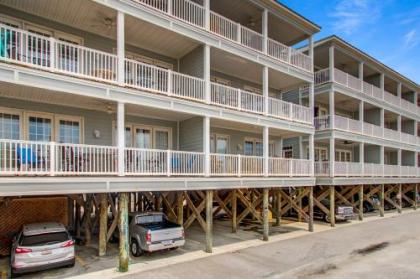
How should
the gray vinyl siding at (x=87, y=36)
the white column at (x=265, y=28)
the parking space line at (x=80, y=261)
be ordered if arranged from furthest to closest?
the white column at (x=265, y=28) < the gray vinyl siding at (x=87, y=36) < the parking space line at (x=80, y=261)

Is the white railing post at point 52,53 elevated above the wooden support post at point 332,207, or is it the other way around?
the white railing post at point 52,53

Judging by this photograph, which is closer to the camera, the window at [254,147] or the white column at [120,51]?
the white column at [120,51]

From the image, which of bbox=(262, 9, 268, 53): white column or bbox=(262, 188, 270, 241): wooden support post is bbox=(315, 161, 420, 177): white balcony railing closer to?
bbox=(262, 188, 270, 241): wooden support post

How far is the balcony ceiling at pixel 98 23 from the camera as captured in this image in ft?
38.1

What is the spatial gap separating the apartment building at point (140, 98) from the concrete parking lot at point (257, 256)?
147 centimetres

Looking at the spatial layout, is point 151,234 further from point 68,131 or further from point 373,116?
point 373,116

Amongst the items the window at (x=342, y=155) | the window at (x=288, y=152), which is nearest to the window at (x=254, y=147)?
the window at (x=288, y=152)

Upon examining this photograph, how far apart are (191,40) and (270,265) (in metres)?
10.2

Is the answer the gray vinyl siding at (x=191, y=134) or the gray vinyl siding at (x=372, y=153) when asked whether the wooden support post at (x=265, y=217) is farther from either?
the gray vinyl siding at (x=372, y=153)

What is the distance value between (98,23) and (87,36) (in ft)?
2.94

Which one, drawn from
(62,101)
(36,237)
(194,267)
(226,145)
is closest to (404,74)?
(226,145)

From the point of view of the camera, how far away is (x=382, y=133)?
25.2 m

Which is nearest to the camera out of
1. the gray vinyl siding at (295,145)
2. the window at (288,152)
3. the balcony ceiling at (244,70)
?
the balcony ceiling at (244,70)

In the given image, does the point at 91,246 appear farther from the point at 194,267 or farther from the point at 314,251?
the point at 314,251
